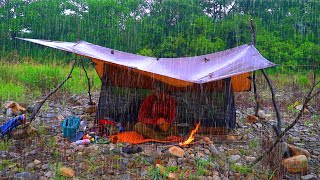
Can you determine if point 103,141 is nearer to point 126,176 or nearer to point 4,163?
point 126,176

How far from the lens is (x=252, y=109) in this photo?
640 cm

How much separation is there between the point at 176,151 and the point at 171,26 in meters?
10.2

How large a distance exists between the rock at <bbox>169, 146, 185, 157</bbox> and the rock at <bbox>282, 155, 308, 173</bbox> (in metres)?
1.08

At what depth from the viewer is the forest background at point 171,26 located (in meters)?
11.3

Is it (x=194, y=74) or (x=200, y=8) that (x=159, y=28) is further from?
(x=194, y=74)

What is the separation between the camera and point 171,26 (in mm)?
13266

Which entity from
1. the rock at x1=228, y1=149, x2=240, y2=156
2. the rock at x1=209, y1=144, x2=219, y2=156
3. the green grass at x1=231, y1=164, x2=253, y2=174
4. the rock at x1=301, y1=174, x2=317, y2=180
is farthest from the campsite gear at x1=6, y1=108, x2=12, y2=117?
the rock at x1=301, y1=174, x2=317, y2=180

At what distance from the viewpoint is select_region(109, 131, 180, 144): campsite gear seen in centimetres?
404

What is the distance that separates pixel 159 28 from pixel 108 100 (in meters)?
8.44

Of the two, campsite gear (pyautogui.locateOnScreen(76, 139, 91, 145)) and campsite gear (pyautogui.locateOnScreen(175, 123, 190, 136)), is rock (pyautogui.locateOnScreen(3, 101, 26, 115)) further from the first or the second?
campsite gear (pyautogui.locateOnScreen(175, 123, 190, 136))

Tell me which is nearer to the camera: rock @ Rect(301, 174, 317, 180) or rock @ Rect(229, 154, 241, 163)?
rock @ Rect(301, 174, 317, 180)

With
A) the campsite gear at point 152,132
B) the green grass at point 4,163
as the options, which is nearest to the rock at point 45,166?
the green grass at point 4,163

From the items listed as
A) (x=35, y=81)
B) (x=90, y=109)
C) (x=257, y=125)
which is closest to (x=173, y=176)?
(x=257, y=125)

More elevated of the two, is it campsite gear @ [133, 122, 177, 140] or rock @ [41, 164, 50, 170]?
campsite gear @ [133, 122, 177, 140]
